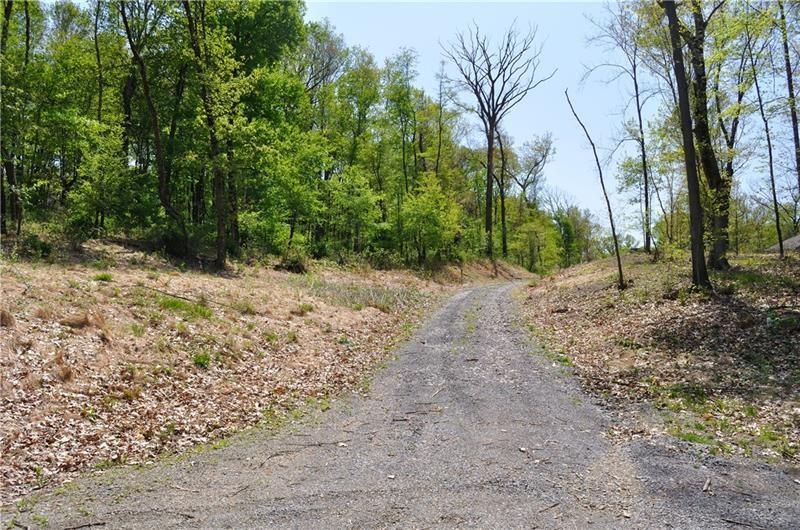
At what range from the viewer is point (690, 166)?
1296 centimetres

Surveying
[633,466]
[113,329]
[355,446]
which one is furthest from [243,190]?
[633,466]

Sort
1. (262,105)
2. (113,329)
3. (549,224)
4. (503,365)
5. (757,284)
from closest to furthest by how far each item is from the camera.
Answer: (113,329), (503,365), (757,284), (262,105), (549,224)

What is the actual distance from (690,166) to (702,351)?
5627 mm

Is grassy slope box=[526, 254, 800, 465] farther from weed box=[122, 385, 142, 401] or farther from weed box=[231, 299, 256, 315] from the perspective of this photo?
weed box=[231, 299, 256, 315]

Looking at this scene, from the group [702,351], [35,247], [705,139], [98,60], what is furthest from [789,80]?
[98,60]

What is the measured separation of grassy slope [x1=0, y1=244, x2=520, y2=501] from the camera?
6168 millimetres

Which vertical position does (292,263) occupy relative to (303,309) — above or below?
above

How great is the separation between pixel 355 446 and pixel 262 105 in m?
22.9

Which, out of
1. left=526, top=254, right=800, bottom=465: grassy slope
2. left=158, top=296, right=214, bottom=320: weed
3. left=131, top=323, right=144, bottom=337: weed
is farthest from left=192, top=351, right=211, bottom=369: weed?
left=526, top=254, right=800, bottom=465: grassy slope

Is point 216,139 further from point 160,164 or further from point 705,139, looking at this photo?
point 705,139

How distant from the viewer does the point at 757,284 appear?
13.3 m

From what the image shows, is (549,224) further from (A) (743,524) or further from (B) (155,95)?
(A) (743,524)

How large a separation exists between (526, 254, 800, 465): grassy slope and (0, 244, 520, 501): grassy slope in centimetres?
507

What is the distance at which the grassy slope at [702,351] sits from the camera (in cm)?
697
